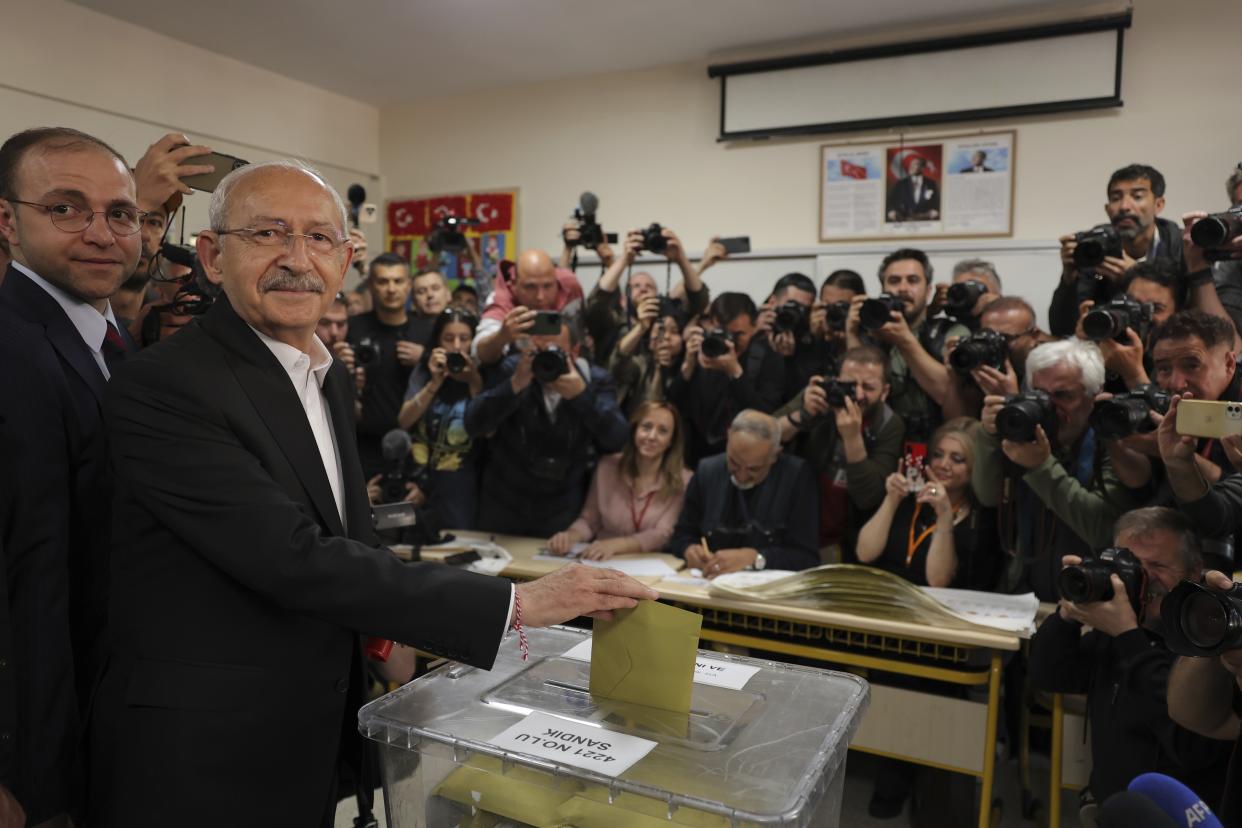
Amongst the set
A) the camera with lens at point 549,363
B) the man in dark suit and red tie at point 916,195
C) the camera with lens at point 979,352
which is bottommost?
the camera with lens at point 549,363

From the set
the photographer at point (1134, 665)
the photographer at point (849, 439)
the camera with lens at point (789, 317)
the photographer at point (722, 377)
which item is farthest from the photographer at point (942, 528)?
the camera with lens at point (789, 317)

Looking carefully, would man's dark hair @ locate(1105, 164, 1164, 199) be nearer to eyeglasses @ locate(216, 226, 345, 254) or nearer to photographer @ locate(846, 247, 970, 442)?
photographer @ locate(846, 247, 970, 442)

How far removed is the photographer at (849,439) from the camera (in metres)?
2.89

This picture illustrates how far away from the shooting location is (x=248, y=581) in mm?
991

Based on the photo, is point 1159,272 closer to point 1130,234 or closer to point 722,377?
point 1130,234

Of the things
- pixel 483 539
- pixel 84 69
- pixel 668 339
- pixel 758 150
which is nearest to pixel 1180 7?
pixel 758 150

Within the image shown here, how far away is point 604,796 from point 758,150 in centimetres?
495

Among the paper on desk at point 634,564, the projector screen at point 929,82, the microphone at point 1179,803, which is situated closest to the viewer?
the microphone at point 1179,803

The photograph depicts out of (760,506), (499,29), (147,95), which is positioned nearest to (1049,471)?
(760,506)

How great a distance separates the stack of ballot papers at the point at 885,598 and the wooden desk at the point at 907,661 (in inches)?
1.1

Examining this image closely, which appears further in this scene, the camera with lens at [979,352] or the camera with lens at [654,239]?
the camera with lens at [654,239]

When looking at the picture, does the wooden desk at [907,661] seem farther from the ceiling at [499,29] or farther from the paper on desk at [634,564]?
the ceiling at [499,29]

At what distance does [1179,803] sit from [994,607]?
1.89m

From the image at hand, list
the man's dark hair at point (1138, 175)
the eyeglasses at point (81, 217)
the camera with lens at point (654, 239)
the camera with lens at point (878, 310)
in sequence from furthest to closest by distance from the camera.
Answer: the camera with lens at point (654, 239), the man's dark hair at point (1138, 175), the camera with lens at point (878, 310), the eyeglasses at point (81, 217)
